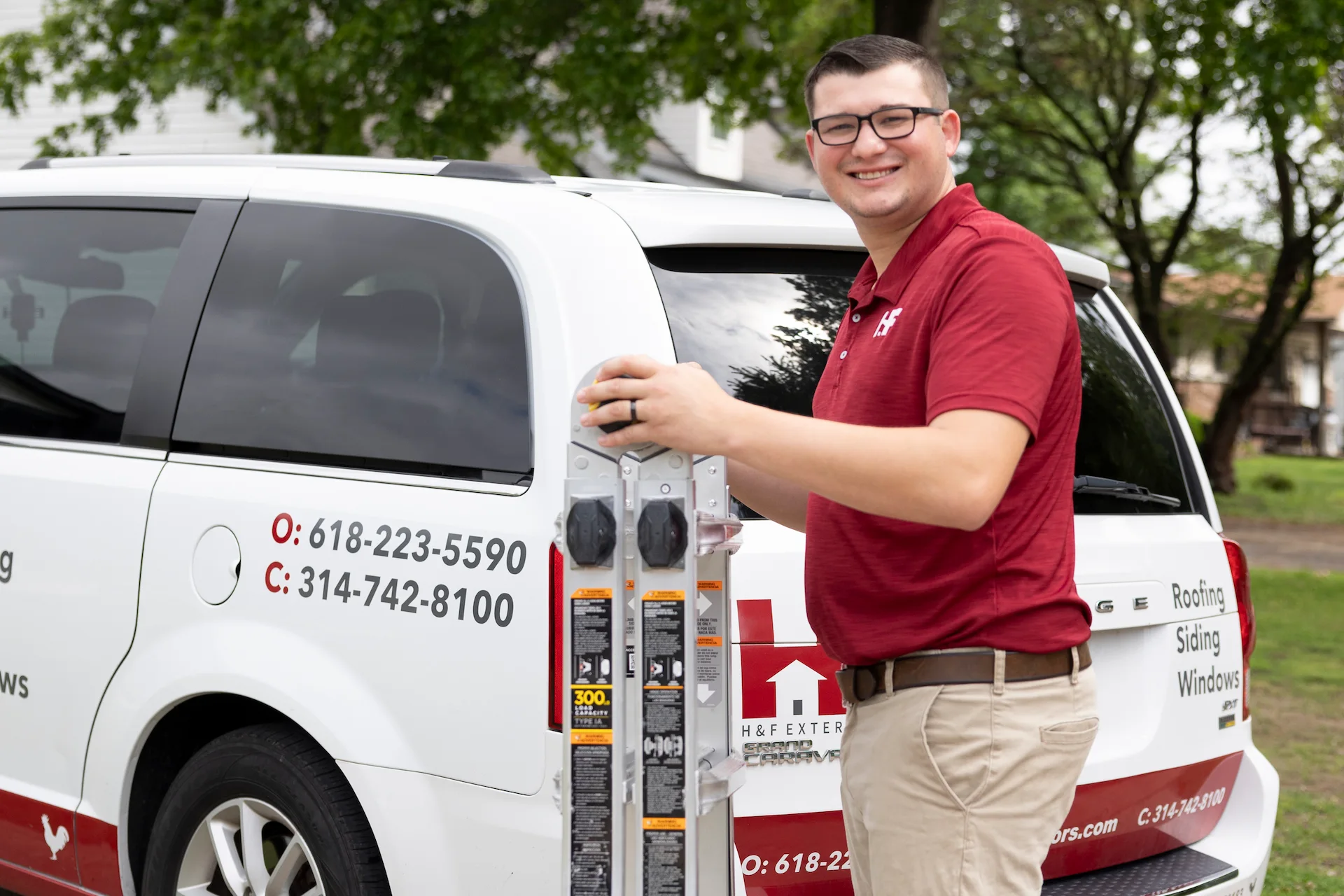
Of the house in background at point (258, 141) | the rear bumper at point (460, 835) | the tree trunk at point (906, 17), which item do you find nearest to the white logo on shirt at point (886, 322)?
the rear bumper at point (460, 835)

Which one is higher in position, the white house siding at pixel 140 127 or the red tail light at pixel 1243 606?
the white house siding at pixel 140 127

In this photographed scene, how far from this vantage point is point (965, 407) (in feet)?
5.84

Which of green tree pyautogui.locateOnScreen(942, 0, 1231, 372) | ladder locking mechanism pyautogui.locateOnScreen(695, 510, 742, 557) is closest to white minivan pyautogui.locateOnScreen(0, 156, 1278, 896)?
ladder locking mechanism pyautogui.locateOnScreen(695, 510, 742, 557)

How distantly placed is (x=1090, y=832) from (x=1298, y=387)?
5287cm

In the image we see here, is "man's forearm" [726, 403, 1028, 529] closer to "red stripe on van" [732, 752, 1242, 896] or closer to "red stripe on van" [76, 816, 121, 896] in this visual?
"red stripe on van" [732, 752, 1242, 896]

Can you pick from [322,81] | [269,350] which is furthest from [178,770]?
[322,81]

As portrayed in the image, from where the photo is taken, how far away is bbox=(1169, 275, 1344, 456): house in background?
4006 centimetres

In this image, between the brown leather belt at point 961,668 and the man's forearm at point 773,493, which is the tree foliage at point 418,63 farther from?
the brown leather belt at point 961,668

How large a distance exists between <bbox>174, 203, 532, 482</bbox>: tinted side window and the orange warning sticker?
2.46 ft

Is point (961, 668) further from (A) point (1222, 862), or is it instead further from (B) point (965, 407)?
(A) point (1222, 862)

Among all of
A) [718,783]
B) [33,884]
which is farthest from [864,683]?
[33,884]

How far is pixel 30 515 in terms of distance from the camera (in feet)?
10.8

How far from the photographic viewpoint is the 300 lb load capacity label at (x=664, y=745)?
1873 mm

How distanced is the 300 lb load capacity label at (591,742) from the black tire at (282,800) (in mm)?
833
